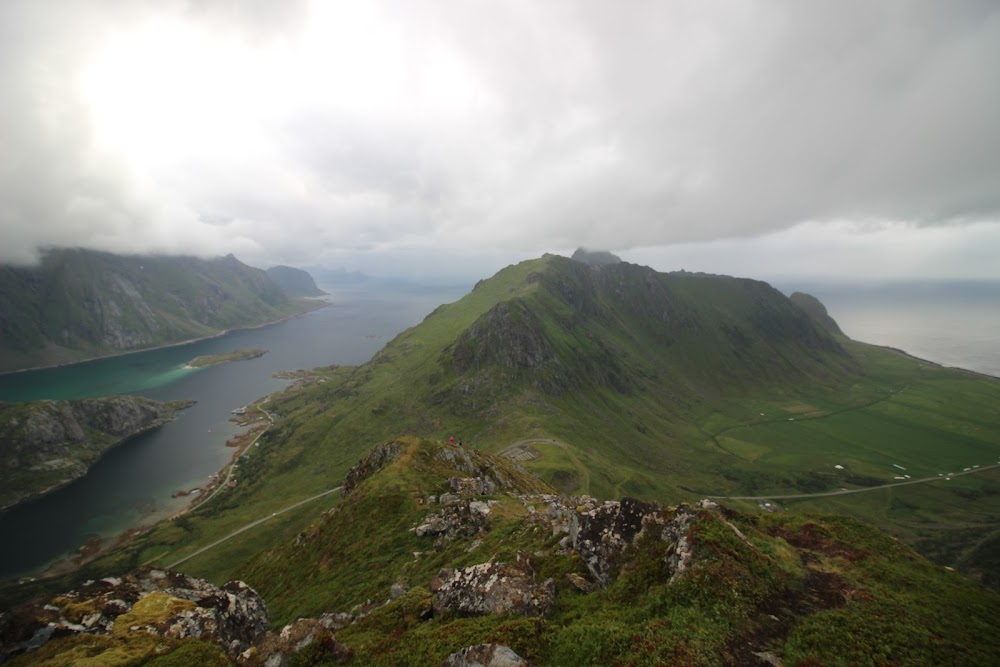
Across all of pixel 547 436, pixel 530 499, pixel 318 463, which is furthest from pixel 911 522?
pixel 318 463

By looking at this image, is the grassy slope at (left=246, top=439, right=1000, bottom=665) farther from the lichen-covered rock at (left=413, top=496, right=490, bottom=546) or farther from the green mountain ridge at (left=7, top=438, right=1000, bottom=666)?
the lichen-covered rock at (left=413, top=496, right=490, bottom=546)

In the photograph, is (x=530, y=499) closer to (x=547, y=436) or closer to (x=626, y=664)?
(x=626, y=664)

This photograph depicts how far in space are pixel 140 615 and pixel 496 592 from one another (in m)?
21.6

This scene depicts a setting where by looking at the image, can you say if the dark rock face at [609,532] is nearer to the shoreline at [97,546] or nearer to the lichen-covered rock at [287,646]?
the lichen-covered rock at [287,646]

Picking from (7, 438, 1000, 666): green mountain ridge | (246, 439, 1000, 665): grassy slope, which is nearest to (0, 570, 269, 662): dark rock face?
(7, 438, 1000, 666): green mountain ridge

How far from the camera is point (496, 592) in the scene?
80.7ft

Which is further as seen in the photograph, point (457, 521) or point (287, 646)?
point (457, 521)

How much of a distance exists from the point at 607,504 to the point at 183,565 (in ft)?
473

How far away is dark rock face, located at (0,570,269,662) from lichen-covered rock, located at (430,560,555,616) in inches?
522

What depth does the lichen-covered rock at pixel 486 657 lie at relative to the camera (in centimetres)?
1716

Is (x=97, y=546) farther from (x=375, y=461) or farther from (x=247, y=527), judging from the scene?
(x=375, y=461)

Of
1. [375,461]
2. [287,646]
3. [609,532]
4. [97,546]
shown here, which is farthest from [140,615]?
[97,546]

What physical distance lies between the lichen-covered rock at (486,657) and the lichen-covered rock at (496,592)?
5.85 meters

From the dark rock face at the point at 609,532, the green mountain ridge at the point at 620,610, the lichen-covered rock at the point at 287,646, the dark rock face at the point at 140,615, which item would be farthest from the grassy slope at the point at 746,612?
the dark rock face at the point at 140,615
